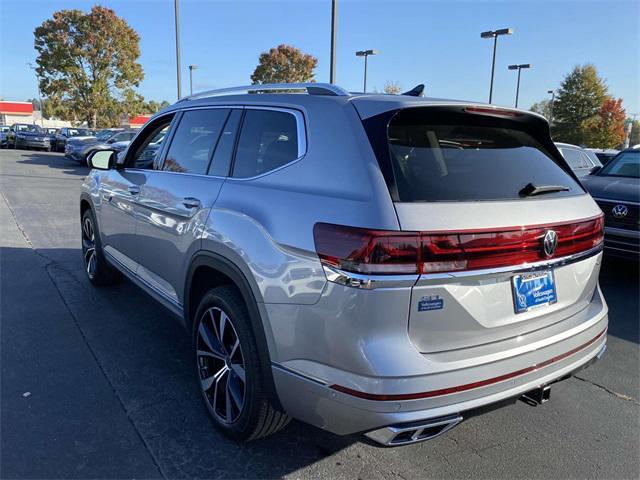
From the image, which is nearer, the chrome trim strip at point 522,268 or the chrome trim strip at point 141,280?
the chrome trim strip at point 522,268

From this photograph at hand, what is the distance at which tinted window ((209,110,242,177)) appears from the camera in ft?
9.81

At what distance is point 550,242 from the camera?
230 centimetres

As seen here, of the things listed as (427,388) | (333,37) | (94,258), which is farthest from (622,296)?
(333,37)

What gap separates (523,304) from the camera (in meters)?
2.24

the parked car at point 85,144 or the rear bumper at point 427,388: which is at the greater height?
the parked car at point 85,144

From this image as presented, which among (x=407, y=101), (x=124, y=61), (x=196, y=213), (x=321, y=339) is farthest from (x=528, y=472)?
(x=124, y=61)

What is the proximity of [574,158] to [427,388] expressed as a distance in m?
11.2

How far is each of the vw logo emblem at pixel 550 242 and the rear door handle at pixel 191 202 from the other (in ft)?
6.20

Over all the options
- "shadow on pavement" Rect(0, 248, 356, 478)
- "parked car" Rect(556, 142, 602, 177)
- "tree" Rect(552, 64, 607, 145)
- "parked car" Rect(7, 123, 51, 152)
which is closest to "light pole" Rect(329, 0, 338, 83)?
"parked car" Rect(556, 142, 602, 177)

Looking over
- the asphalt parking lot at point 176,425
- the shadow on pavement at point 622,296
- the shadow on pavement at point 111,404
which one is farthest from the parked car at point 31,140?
the shadow on pavement at point 622,296

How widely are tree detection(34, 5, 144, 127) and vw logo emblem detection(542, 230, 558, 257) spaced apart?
40292 mm

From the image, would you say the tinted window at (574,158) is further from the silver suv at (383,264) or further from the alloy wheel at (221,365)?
the alloy wheel at (221,365)

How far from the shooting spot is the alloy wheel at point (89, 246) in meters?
5.25

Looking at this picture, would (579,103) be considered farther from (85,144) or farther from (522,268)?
(522,268)
